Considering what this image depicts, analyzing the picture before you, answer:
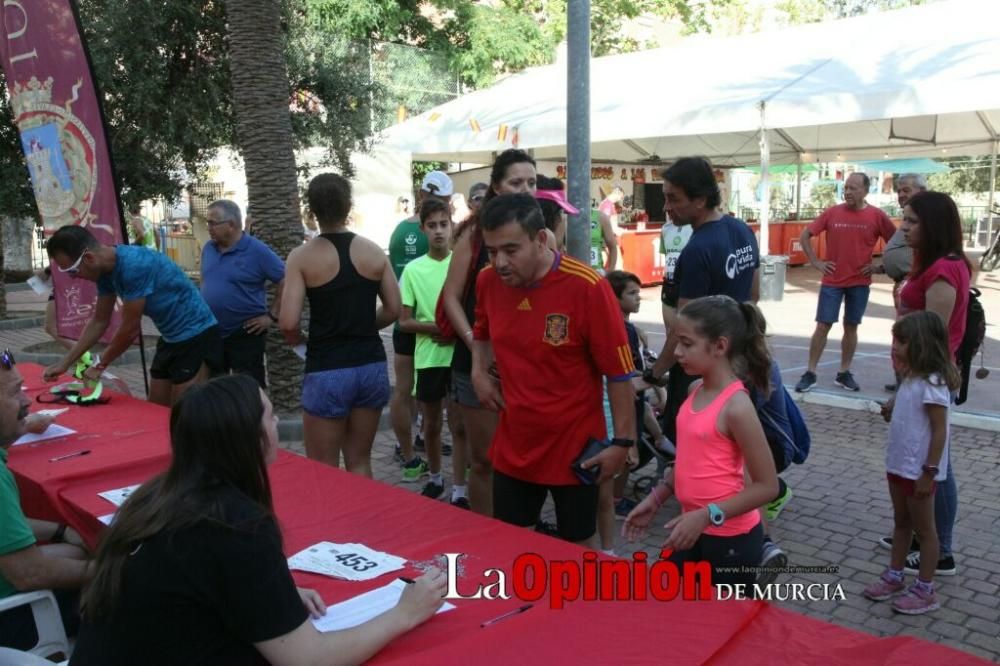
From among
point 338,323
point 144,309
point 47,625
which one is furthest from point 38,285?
point 47,625

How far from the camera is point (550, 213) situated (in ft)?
11.9

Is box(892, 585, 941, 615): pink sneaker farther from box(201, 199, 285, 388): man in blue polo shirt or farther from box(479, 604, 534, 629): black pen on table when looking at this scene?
box(201, 199, 285, 388): man in blue polo shirt

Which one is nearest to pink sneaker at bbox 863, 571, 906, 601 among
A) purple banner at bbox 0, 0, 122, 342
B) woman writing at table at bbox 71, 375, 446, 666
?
woman writing at table at bbox 71, 375, 446, 666

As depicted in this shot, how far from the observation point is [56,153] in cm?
661

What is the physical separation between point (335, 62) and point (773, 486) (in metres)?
11.6

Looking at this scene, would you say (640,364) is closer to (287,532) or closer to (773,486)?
(773,486)

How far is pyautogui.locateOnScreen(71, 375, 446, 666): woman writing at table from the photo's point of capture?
68.4 inches

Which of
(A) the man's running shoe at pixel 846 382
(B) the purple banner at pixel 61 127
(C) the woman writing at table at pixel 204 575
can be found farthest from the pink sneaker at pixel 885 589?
(B) the purple banner at pixel 61 127

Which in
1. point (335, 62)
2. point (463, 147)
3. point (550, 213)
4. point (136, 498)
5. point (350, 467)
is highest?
point (335, 62)

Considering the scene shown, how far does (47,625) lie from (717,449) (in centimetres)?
223

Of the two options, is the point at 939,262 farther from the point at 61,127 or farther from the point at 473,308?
the point at 61,127

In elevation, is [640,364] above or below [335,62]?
below

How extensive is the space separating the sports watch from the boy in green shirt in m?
2.74

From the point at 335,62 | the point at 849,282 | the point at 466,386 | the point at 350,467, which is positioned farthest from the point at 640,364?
the point at 335,62
